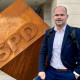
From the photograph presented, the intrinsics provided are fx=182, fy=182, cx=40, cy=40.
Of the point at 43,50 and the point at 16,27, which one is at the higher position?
the point at 16,27

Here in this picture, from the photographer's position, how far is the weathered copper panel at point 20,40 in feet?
12.1

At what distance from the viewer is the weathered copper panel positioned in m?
3.69

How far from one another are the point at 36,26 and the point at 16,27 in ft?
1.44

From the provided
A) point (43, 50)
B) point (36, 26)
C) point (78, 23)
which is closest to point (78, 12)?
point (78, 23)

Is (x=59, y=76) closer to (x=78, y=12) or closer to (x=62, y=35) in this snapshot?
(x=62, y=35)

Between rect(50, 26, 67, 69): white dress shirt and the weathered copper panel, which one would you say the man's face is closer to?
rect(50, 26, 67, 69): white dress shirt

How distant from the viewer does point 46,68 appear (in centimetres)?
244

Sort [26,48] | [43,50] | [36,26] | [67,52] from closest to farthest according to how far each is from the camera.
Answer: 1. [67,52]
2. [43,50]
3. [26,48]
4. [36,26]

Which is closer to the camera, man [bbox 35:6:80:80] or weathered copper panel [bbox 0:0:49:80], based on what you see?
man [bbox 35:6:80:80]

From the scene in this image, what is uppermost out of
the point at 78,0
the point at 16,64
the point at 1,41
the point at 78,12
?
the point at 78,0

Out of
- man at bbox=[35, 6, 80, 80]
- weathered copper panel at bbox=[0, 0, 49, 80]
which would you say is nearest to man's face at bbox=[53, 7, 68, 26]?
man at bbox=[35, 6, 80, 80]

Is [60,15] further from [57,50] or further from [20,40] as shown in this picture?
[20,40]

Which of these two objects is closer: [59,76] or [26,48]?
[59,76]

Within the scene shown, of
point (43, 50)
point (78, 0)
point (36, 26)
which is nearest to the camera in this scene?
point (43, 50)
